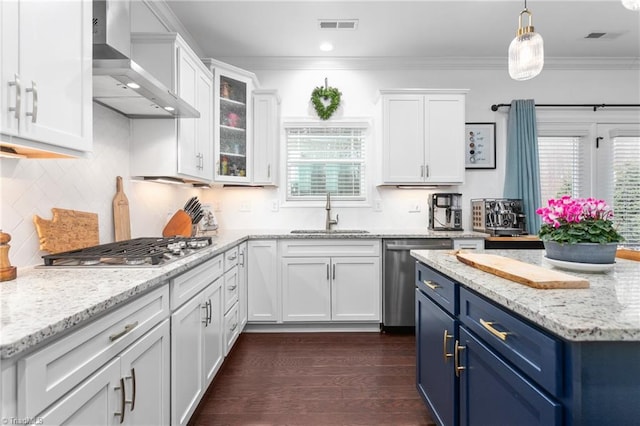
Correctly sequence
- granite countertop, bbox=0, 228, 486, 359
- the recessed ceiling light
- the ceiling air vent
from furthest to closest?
1. the recessed ceiling light
2. the ceiling air vent
3. granite countertop, bbox=0, 228, 486, 359

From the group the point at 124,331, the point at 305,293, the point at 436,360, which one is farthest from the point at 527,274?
the point at 305,293

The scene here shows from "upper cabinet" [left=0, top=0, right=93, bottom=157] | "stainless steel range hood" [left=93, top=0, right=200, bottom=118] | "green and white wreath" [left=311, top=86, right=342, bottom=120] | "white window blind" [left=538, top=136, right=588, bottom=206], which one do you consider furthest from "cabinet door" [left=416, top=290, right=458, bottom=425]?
"white window blind" [left=538, top=136, right=588, bottom=206]

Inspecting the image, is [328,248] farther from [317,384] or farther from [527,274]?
[527,274]

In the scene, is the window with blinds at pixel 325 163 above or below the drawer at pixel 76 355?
above

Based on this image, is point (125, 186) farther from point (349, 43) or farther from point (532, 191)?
point (532, 191)

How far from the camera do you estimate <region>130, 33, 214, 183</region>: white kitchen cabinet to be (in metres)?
2.27

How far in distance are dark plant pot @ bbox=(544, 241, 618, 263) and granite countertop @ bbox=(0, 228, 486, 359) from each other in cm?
163

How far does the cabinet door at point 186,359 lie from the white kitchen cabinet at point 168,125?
1.13 meters

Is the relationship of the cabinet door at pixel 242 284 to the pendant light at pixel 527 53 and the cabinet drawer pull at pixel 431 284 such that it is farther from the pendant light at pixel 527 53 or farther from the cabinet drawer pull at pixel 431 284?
the pendant light at pixel 527 53

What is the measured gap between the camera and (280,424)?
1806mm

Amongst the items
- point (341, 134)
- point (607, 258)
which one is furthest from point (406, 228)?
point (607, 258)

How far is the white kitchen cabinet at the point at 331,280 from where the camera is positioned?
3.11 m

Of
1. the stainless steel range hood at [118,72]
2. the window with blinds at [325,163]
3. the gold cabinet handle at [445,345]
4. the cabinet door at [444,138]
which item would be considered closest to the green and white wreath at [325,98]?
the window with blinds at [325,163]

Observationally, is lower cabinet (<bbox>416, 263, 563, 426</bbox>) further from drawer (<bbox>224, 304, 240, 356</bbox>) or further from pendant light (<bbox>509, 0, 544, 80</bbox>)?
drawer (<bbox>224, 304, 240, 356</bbox>)
